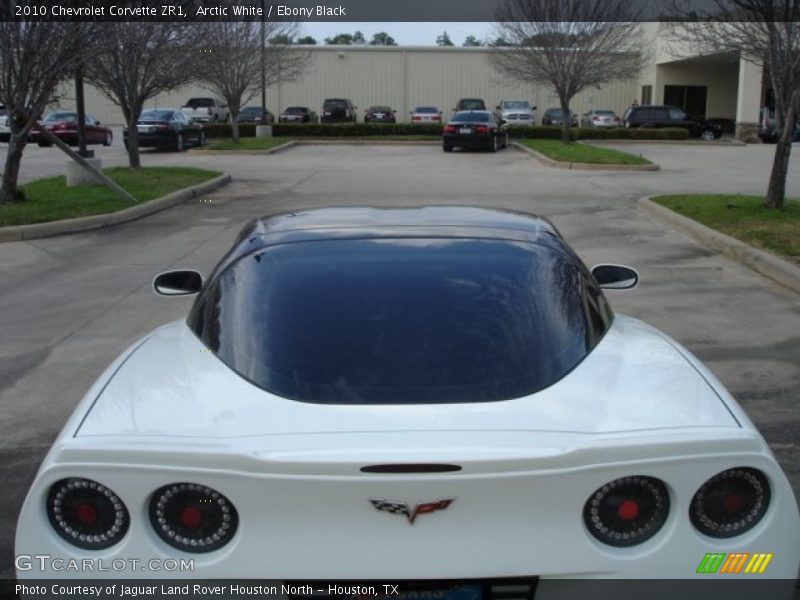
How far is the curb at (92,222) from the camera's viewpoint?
12633 millimetres

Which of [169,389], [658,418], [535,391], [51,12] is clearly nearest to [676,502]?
[658,418]

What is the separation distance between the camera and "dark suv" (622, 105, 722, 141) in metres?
42.4

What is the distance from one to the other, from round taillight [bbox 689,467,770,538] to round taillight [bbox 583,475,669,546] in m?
0.10

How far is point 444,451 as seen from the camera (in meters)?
2.37

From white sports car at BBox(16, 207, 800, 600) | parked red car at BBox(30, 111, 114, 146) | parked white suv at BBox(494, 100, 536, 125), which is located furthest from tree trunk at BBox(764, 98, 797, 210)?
parked white suv at BBox(494, 100, 536, 125)

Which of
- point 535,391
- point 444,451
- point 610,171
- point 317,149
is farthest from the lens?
point 317,149

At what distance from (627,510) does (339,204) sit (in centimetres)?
1136

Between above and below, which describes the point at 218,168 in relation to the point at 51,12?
below

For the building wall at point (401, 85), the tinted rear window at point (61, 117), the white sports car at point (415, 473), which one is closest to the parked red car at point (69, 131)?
the tinted rear window at point (61, 117)

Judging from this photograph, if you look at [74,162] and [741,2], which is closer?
[741,2]

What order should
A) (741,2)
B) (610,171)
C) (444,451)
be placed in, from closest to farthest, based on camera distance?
(444,451) → (741,2) → (610,171)

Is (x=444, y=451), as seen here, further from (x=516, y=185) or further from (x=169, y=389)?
(x=516, y=185)

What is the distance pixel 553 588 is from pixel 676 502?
15.5 inches

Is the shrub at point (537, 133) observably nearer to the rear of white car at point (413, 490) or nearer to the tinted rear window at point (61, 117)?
the tinted rear window at point (61, 117)
